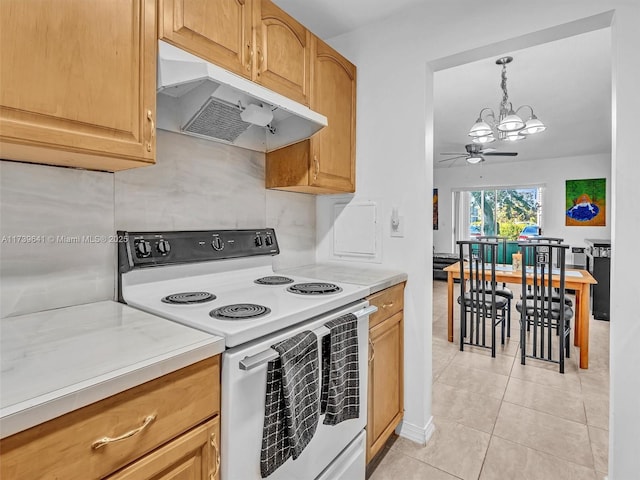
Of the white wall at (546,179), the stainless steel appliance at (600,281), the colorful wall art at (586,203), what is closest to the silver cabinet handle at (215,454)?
the stainless steel appliance at (600,281)

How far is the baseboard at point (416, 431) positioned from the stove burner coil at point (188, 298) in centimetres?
136

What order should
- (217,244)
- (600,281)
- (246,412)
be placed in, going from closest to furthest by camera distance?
(246,412)
(217,244)
(600,281)

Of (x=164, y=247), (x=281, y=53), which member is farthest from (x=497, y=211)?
(x=164, y=247)

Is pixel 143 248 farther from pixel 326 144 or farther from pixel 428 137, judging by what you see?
pixel 428 137

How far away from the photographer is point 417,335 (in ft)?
6.42

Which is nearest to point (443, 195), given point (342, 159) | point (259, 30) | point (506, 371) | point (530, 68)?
point (530, 68)

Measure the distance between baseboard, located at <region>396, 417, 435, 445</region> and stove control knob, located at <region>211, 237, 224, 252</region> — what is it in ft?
4.65

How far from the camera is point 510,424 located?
6.81ft

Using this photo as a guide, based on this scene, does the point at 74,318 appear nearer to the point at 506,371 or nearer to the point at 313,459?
the point at 313,459

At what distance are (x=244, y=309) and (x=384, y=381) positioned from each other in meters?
0.94

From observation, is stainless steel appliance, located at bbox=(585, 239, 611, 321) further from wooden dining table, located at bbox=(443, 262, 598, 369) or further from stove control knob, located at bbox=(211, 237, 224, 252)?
stove control knob, located at bbox=(211, 237, 224, 252)

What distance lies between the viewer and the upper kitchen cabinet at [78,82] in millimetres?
859

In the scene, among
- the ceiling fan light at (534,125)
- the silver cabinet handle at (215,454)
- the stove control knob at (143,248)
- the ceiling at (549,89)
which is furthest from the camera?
the ceiling fan light at (534,125)

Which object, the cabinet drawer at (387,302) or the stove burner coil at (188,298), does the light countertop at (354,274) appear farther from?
the stove burner coil at (188,298)
